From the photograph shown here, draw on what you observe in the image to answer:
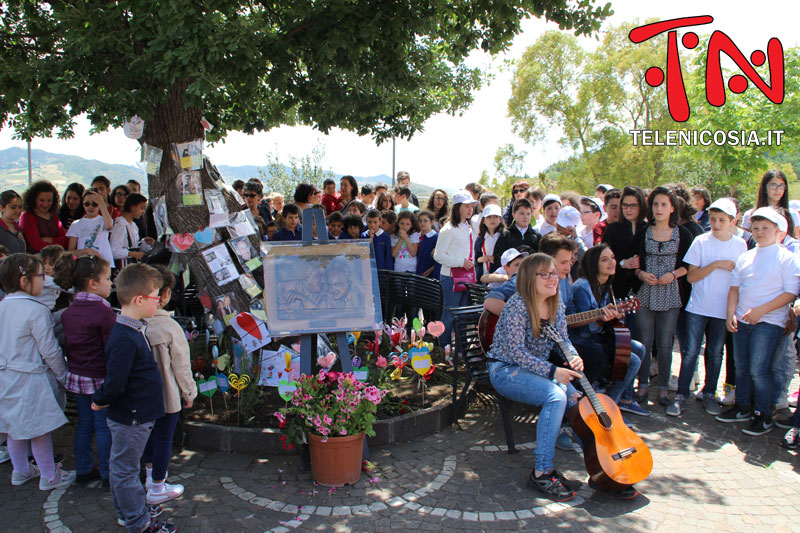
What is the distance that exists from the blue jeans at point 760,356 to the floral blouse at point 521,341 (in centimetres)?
197

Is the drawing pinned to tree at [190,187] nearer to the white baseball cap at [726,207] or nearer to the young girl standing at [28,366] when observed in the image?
the young girl standing at [28,366]

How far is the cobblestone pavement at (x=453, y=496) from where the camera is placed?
11.4ft

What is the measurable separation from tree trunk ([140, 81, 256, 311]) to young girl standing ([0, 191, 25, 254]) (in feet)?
5.38

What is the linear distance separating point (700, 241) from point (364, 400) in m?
3.65

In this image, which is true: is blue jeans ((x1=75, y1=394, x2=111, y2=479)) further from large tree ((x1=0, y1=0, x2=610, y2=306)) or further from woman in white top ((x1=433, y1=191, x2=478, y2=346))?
woman in white top ((x1=433, y1=191, x2=478, y2=346))

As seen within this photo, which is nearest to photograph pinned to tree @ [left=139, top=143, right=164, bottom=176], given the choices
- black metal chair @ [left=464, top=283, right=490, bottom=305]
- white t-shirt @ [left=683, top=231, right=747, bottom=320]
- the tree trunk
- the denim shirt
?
the tree trunk

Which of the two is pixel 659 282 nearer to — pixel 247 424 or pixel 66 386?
pixel 247 424

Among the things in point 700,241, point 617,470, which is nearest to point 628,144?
point 700,241

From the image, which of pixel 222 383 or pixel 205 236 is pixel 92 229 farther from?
pixel 222 383

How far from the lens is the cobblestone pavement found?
137 inches

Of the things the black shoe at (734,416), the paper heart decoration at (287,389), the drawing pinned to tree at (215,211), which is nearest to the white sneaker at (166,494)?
the paper heart decoration at (287,389)

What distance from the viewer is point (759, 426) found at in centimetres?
485

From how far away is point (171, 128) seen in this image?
18.3 feet

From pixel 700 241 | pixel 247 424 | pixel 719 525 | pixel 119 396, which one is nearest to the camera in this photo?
pixel 119 396
